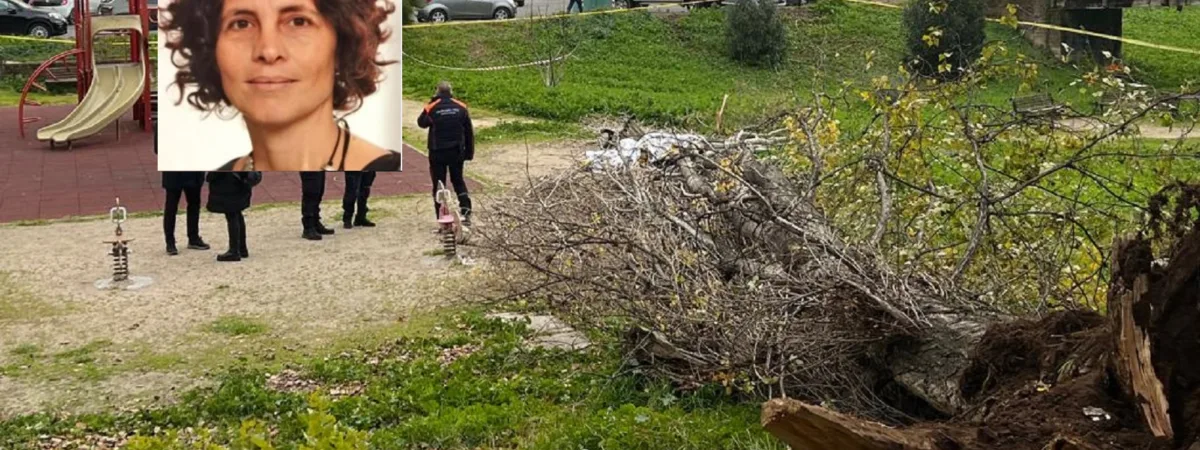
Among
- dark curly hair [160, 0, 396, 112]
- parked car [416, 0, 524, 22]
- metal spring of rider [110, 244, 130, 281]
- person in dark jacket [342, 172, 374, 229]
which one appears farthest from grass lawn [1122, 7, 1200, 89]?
metal spring of rider [110, 244, 130, 281]

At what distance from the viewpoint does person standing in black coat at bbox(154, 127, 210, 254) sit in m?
11.4

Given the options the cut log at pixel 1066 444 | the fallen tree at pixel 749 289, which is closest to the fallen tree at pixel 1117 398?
the cut log at pixel 1066 444

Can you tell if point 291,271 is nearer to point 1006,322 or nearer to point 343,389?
point 343,389

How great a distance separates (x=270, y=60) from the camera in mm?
11805

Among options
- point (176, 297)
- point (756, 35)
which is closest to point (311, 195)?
point (176, 297)

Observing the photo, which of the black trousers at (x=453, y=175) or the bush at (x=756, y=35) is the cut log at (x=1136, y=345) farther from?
the bush at (x=756, y=35)

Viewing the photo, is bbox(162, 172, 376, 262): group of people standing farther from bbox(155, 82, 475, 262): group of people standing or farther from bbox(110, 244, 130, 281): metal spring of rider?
bbox(110, 244, 130, 281): metal spring of rider

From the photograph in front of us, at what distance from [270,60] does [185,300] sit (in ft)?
9.71

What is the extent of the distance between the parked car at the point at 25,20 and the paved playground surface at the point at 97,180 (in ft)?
52.9

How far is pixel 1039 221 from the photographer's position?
22.1ft

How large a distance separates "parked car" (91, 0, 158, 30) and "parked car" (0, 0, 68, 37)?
134 centimetres

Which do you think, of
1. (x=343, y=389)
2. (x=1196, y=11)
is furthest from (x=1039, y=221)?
(x=1196, y=11)

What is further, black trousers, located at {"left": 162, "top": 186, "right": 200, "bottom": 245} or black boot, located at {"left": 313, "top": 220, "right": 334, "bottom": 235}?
black boot, located at {"left": 313, "top": 220, "right": 334, "bottom": 235}

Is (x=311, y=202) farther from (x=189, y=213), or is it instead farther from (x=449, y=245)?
(x=449, y=245)
